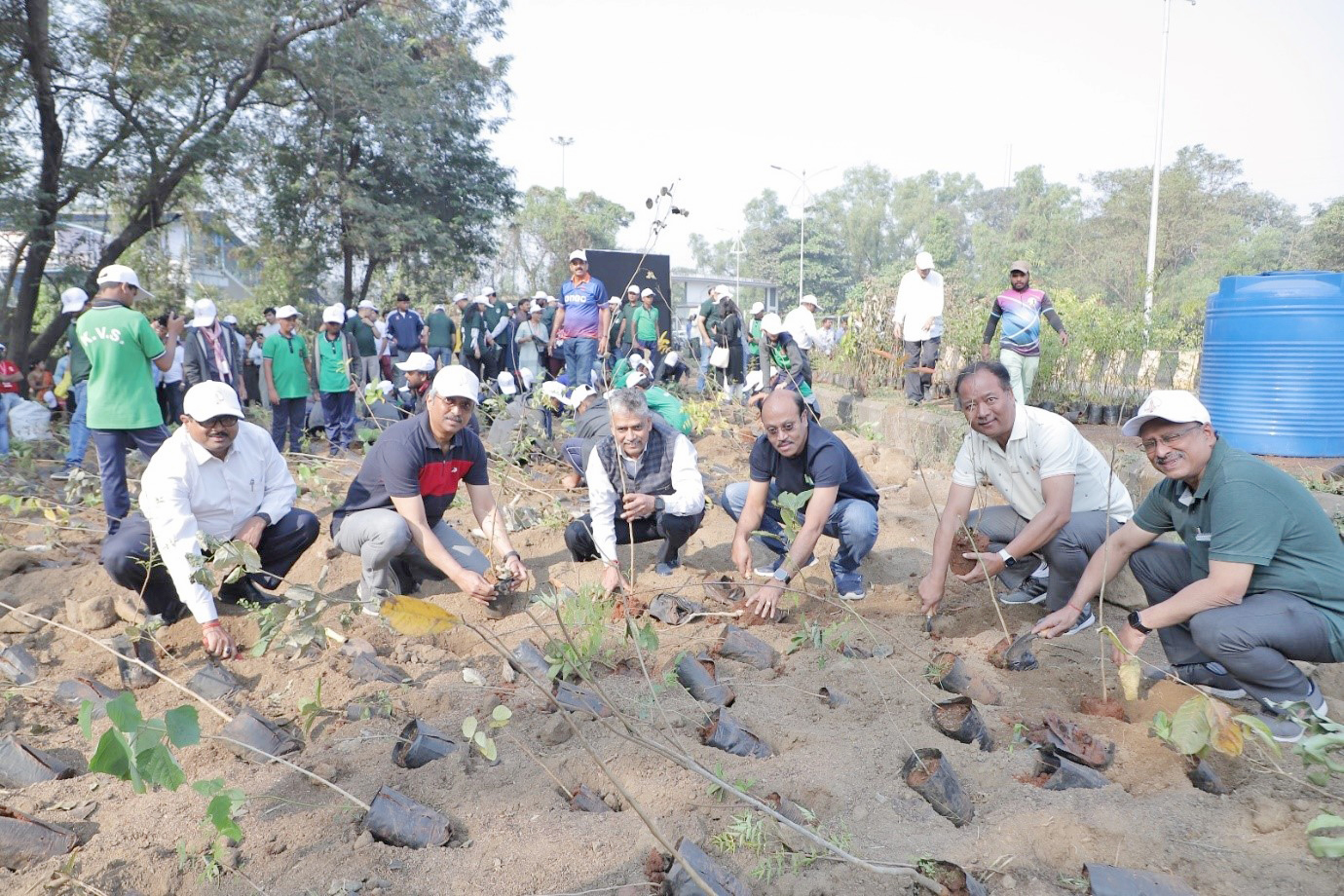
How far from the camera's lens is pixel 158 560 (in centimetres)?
347

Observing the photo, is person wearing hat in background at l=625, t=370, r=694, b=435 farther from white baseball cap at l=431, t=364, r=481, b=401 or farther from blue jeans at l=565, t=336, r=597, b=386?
blue jeans at l=565, t=336, r=597, b=386

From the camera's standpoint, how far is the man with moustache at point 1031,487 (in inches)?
135

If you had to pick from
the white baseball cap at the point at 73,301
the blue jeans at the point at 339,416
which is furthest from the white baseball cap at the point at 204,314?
the blue jeans at the point at 339,416

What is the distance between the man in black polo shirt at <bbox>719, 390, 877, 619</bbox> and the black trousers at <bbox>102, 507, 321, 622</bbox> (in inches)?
74.7

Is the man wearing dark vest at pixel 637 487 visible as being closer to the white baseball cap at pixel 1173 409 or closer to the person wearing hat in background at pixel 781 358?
the white baseball cap at pixel 1173 409

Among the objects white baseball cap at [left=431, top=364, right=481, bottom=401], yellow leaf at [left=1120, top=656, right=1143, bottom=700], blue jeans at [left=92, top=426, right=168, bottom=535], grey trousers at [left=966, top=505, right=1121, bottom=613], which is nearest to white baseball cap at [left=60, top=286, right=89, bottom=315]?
blue jeans at [left=92, top=426, right=168, bottom=535]

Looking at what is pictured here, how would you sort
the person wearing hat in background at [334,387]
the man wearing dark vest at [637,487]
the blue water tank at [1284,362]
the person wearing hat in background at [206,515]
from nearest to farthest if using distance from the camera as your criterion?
1. the person wearing hat in background at [206,515]
2. the man wearing dark vest at [637,487]
3. the blue water tank at [1284,362]
4. the person wearing hat in background at [334,387]

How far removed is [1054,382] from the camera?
8.32 meters

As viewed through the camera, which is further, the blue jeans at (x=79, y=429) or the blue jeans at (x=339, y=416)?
the blue jeans at (x=339, y=416)

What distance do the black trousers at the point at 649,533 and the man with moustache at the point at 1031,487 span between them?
45.8 inches

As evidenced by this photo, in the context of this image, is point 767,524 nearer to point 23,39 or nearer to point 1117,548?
point 1117,548

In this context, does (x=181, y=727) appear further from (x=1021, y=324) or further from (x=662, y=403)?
(x=1021, y=324)

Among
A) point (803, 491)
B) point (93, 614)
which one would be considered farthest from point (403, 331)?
point (803, 491)

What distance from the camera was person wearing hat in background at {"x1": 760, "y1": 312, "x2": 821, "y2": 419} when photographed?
304 inches
